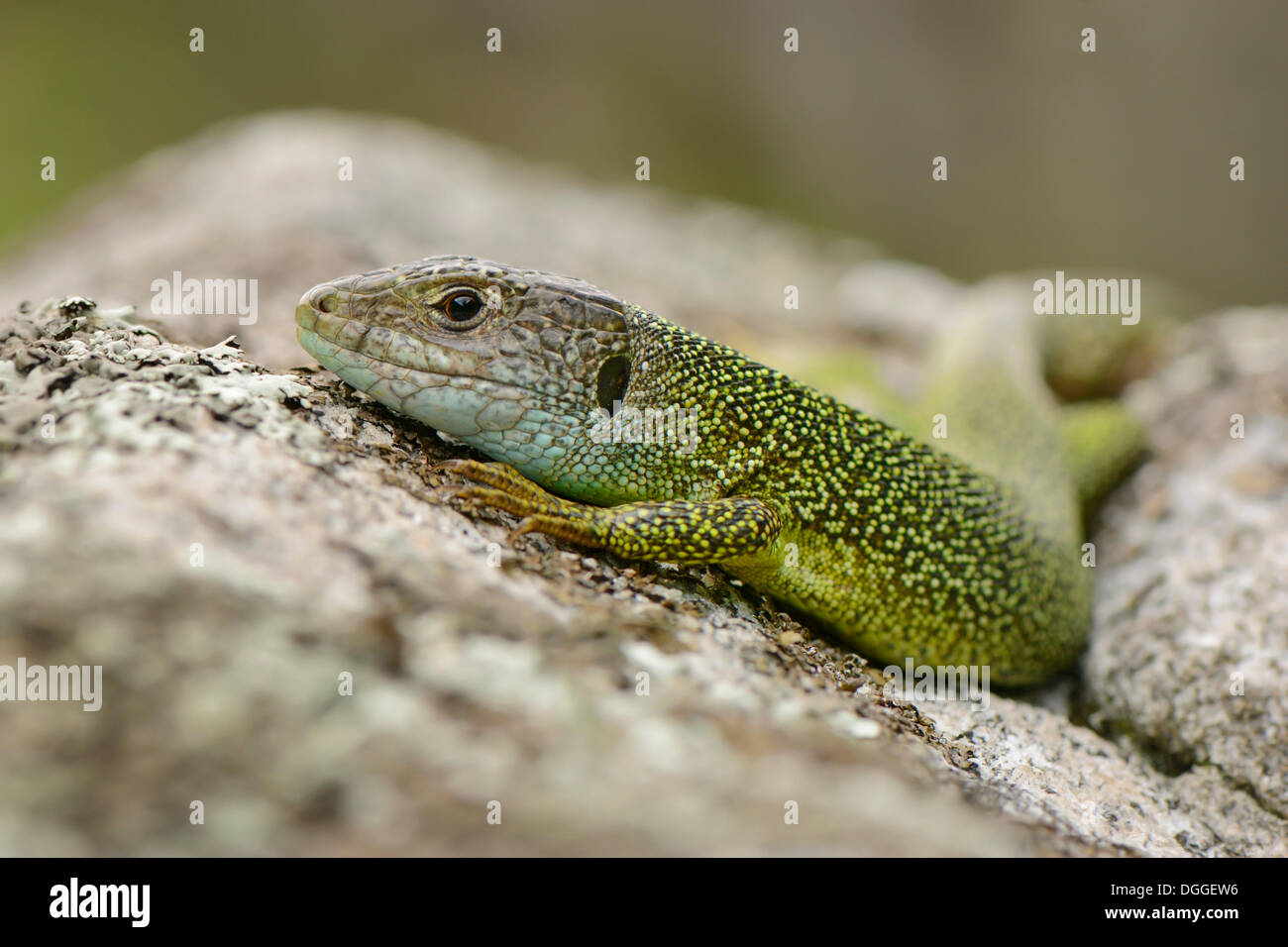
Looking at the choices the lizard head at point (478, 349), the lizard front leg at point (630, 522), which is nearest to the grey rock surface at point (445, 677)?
the lizard front leg at point (630, 522)

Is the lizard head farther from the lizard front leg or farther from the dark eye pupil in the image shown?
the lizard front leg

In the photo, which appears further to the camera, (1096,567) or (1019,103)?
(1019,103)

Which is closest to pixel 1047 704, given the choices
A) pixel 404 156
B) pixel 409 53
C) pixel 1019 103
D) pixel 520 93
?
pixel 404 156

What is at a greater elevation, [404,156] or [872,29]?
[872,29]

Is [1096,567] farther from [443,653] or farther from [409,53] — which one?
[409,53]

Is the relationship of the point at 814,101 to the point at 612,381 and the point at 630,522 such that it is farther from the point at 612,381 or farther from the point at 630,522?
the point at 630,522

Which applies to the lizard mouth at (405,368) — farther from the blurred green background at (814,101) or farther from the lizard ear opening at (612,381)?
the blurred green background at (814,101)

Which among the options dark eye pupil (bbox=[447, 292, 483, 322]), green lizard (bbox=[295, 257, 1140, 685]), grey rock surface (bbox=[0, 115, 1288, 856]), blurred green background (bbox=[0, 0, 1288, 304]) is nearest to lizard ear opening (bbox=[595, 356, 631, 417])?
green lizard (bbox=[295, 257, 1140, 685])

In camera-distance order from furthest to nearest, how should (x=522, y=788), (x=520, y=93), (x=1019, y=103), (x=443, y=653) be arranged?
(x=520, y=93), (x=1019, y=103), (x=443, y=653), (x=522, y=788)
